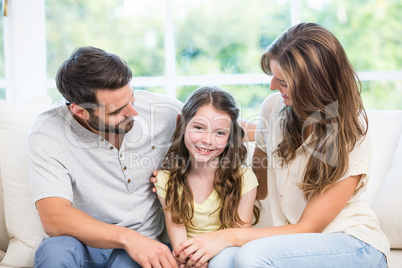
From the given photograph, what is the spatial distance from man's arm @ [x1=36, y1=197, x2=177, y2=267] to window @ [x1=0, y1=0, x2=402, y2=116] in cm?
155

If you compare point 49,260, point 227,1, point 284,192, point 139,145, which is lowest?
point 49,260

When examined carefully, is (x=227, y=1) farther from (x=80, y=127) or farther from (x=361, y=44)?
(x=80, y=127)

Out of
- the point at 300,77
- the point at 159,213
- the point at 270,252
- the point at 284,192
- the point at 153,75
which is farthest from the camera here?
the point at 153,75

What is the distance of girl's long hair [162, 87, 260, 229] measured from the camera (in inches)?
65.2

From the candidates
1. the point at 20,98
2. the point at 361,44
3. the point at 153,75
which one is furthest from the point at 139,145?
the point at 361,44

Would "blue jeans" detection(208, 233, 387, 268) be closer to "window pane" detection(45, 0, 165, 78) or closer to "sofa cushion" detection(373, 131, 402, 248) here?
"sofa cushion" detection(373, 131, 402, 248)

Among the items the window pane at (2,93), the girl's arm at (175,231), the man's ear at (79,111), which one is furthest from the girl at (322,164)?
the window pane at (2,93)

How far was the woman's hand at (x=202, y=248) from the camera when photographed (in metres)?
1.44

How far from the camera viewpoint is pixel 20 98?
291cm

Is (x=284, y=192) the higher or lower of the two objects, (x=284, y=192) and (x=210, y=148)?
the lower

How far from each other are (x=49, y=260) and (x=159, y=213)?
0.51 metres

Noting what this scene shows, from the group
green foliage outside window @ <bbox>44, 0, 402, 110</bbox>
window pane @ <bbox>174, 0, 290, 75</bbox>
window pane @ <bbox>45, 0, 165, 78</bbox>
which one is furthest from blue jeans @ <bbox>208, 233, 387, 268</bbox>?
window pane @ <bbox>45, 0, 165, 78</bbox>

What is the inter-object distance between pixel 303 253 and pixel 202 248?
12.4 inches

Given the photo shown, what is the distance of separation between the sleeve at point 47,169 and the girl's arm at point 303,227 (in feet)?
1.45
